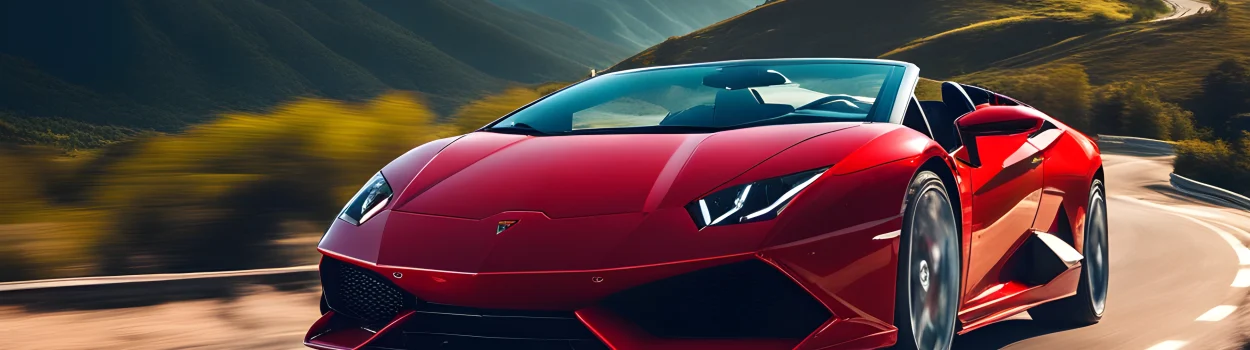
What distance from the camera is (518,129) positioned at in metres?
4.36

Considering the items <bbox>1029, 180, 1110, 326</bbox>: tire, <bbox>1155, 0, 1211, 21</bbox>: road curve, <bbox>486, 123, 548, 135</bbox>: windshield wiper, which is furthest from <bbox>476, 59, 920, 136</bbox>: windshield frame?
<bbox>1155, 0, 1211, 21</bbox>: road curve

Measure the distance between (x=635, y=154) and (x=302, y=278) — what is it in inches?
120

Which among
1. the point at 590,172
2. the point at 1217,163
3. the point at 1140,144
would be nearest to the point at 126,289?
the point at 590,172

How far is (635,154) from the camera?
369 centimetres

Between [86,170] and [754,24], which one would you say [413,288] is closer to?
[86,170]

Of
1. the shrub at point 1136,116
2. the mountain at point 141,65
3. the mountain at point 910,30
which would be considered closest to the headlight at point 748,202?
the shrub at point 1136,116

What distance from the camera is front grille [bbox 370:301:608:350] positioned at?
124 inches

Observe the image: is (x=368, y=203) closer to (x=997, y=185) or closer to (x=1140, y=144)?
(x=997, y=185)

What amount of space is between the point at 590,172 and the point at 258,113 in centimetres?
577

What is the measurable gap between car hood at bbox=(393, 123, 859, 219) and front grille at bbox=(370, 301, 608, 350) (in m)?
0.29

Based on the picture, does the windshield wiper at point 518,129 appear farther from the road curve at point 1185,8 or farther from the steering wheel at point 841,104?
the road curve at point 1185,8

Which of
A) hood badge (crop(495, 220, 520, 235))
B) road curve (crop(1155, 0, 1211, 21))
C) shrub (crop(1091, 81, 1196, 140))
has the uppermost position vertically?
hood badge (crop(495, 220, 520, 235))

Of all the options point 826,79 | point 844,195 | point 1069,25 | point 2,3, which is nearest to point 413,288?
point 844,195

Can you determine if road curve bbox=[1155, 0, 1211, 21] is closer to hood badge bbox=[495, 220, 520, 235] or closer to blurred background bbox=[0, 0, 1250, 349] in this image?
blurred background bbox=[0, 0, 1250, 349]
